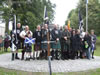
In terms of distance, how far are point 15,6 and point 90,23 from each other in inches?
615

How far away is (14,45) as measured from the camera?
12.4 meters

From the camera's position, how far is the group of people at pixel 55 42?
39.4 feet

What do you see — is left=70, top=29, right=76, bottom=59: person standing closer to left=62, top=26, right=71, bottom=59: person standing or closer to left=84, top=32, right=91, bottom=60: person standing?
left=62, top=26, right=71, bottom=59: person standing

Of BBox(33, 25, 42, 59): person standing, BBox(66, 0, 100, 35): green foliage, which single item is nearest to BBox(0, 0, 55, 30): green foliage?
BBox(66, 0, 100, 35): green foliage

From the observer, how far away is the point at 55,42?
467 inches

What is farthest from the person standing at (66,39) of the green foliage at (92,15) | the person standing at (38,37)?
the green foliage at (92,15)

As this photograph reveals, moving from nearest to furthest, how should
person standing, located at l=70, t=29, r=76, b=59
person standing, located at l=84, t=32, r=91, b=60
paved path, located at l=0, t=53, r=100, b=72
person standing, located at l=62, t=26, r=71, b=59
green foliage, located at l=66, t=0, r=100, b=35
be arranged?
paved path, located at l=0, t=53, r=100, b=72 → person standing, located at l=62, t=26, r=71, b=59 → person standing, located at l=70, t=29, r=76, b=59 → person standing, located at l=84, t=32, r=91, b=60 → green foliage, located at l=66, t=0, r=100, b=35

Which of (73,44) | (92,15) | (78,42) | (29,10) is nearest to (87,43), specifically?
(78,42)

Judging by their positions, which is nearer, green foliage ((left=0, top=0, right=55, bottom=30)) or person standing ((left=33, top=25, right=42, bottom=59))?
person standing ((left=33, top=25, right=42, bottom=59))

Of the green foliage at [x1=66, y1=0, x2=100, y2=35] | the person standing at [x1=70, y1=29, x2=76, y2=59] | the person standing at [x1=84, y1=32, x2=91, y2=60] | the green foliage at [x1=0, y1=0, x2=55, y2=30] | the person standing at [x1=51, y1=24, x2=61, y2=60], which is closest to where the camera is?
the person standing at [x1=51, y1=24, x2=61, y2=60]

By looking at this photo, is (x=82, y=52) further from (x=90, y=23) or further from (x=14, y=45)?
(x=90, y=23)

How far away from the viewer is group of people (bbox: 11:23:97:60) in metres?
12.0

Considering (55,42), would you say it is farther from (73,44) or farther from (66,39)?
(73,44)

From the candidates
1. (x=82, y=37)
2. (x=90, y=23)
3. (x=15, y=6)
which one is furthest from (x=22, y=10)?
(x=82, y=37)
